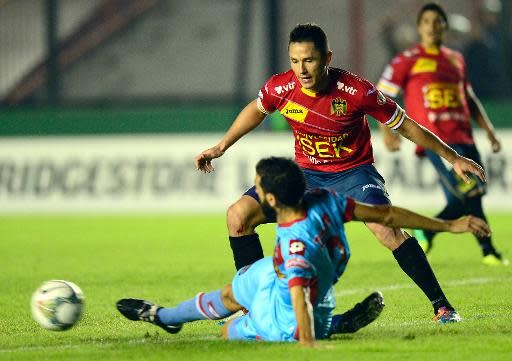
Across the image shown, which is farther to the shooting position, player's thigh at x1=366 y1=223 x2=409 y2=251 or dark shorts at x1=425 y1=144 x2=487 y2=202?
dark shorts at x1=425 y1=144 x2=487 y2=202

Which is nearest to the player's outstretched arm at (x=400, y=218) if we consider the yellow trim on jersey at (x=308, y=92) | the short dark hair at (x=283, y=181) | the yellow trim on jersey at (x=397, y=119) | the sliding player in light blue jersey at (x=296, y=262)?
Answer: the sliding player in light blue jersey at (x=296, y=262)

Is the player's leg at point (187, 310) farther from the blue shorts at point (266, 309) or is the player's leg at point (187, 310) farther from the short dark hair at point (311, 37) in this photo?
the short dark hair at point (311, 37)

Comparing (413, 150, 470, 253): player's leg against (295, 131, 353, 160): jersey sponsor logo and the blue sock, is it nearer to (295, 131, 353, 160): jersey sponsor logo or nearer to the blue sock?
(295, 131, 353, 160): jersey sponsor logo

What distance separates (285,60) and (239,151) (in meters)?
1.92

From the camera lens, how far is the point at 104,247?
13000 mm

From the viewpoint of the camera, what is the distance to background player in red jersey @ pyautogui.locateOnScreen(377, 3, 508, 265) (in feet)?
34.6

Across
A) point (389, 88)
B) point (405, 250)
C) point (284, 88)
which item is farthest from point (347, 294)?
point (389, 88)

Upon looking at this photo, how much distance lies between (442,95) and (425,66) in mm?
305

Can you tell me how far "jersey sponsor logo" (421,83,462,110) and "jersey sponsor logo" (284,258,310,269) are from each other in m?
→ 4.97

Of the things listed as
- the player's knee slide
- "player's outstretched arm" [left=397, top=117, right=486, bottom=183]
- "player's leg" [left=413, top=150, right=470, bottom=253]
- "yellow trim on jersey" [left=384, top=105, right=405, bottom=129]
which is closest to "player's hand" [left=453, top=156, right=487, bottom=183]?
"player's outstretched arm" [left=397, top=117, right=486, bottom=183]

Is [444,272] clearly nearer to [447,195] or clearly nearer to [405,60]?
[447,195]

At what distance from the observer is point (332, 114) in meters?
7.43

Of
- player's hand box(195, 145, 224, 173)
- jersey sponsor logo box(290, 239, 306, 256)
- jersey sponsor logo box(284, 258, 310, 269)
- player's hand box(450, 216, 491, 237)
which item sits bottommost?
jersey sponsor logo box(284, 258, 310, 269)

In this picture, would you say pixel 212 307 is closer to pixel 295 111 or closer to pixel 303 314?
pixel 303 314
